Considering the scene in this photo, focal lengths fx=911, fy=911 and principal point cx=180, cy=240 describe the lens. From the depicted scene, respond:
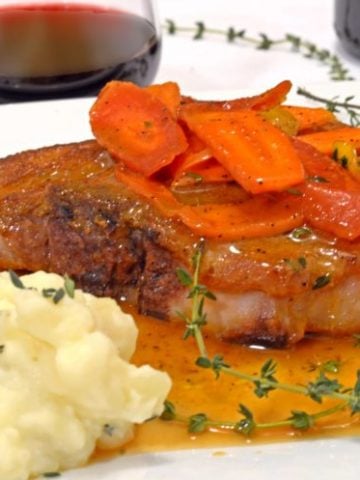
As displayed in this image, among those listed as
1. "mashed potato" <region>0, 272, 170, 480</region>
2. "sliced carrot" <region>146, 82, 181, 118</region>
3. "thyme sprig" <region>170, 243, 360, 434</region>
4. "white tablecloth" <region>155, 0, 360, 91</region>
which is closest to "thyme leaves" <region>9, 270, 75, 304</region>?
"mashed potato" <region>0, 272, 170, 480</region>

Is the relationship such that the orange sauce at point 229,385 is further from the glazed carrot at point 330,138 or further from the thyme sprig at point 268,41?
the thyme sprig at point 268,41

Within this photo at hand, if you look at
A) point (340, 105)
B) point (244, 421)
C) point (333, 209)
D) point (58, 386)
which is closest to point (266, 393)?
point (244, 421)

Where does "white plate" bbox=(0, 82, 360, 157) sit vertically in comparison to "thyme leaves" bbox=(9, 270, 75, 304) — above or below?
below

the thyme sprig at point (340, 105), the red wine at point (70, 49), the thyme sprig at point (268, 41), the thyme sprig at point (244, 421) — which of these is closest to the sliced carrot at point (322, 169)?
the thyme sprig at point (340, 105)

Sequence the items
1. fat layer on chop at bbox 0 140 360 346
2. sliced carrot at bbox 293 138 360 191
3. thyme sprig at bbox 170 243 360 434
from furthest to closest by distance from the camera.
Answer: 1. sliced carrot at bbox 293 138 360 191
2. fat layer on chop at bbox 0 140 360 346
3. thyme sprig at bbox 170 243 360 434

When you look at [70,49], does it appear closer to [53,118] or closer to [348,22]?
[53,118]

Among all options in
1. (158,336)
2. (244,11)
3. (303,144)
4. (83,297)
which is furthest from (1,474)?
(244,11)

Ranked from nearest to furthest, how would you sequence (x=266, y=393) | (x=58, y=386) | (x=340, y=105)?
1. (x=58, y=386)
2. (x=266, y=393)
3. (x=340, y=105)

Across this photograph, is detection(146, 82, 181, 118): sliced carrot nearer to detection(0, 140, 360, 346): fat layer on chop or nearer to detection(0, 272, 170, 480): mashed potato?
detection(0, 140, 360, 346): fat layer on chop
